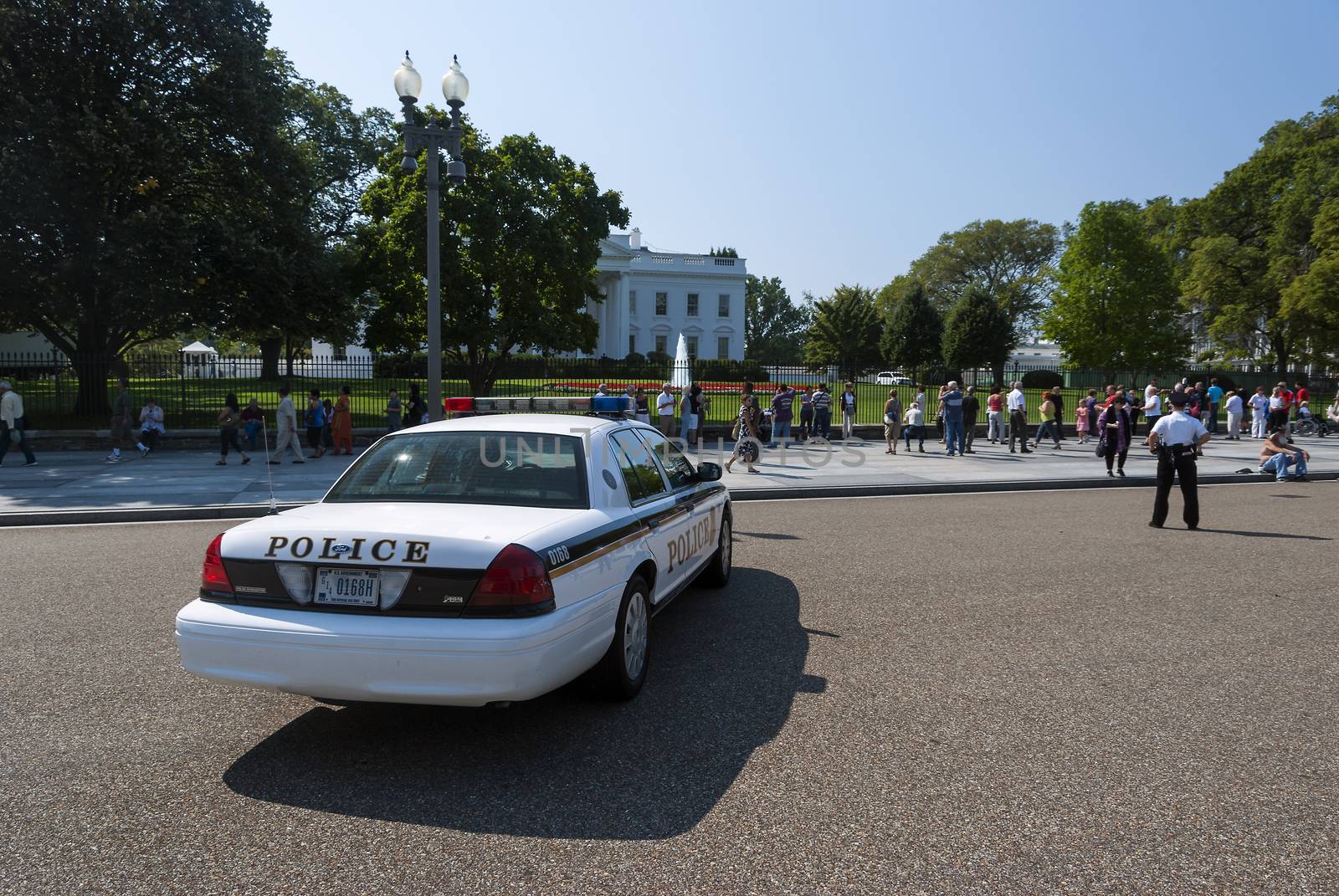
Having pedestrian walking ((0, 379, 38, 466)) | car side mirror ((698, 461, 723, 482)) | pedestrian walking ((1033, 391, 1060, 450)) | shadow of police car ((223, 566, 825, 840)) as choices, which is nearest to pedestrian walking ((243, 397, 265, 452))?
pedestrian walking ((0, 379, 38, 466))

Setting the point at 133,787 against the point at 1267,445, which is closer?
the point at 133,787

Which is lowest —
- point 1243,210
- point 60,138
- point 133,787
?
point 133,787

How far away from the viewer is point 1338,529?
36.5ft

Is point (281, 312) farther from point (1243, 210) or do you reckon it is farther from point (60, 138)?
point (1243, 210)

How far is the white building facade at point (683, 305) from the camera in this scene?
81.7 m

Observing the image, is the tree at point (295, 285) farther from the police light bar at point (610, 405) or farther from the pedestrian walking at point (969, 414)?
the pedestrian walking at point (969, 414)

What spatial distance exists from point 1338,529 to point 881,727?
9535 mm

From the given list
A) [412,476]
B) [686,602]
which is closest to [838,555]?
[686,602]

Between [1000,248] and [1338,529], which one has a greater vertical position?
[1000,248]

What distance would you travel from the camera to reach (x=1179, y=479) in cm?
1118

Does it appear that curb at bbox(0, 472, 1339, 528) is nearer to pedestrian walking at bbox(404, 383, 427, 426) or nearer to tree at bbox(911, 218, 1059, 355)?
pedestrian walking at bbox(404, 383, 427, 426)

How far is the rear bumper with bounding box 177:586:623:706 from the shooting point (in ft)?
12.7

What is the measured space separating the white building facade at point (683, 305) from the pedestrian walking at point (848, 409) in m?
56.0

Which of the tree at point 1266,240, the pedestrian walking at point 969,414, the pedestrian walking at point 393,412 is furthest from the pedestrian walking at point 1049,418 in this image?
the tree at point 1266,240
